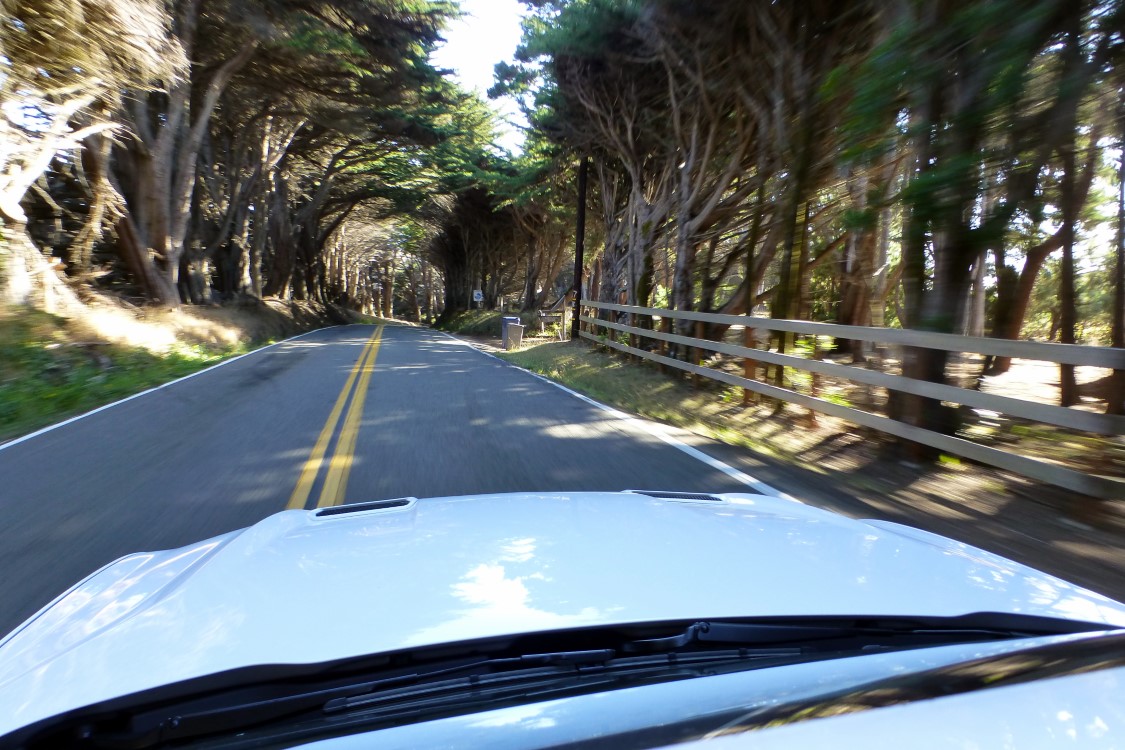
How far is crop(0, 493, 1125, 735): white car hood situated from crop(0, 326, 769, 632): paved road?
178cm

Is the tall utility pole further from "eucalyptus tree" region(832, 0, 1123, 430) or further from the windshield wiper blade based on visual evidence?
the windshield wiper blade

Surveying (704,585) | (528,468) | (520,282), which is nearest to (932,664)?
(704,585)

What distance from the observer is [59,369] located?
13367 millimetres

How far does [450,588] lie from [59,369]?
14.1 metres

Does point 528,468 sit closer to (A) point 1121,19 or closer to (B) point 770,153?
(A) point 1121,19

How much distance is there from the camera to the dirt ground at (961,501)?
4824mm

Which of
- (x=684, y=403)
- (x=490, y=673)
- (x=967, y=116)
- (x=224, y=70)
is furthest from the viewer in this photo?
(x=224, y=70)

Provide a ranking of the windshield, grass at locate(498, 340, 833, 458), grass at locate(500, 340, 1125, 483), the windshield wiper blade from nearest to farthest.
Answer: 1. the windshield
2. the windshield wiper blade
3. grass at locate(500, 340, 1125, 483)
4. grass at locate(498, 340, 833, 458)

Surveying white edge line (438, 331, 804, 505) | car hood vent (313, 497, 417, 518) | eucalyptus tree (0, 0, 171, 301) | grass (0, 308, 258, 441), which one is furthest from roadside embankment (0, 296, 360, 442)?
car hood vent (313, 497, 417, 518)

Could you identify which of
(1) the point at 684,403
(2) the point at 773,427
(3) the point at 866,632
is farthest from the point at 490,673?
(1) the point at 684,403

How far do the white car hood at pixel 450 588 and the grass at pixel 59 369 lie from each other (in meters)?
8.30

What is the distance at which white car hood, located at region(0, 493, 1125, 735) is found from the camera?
1990 millimetres

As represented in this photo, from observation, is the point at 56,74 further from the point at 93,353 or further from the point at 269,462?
the point at 269,462

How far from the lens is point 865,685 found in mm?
1825
